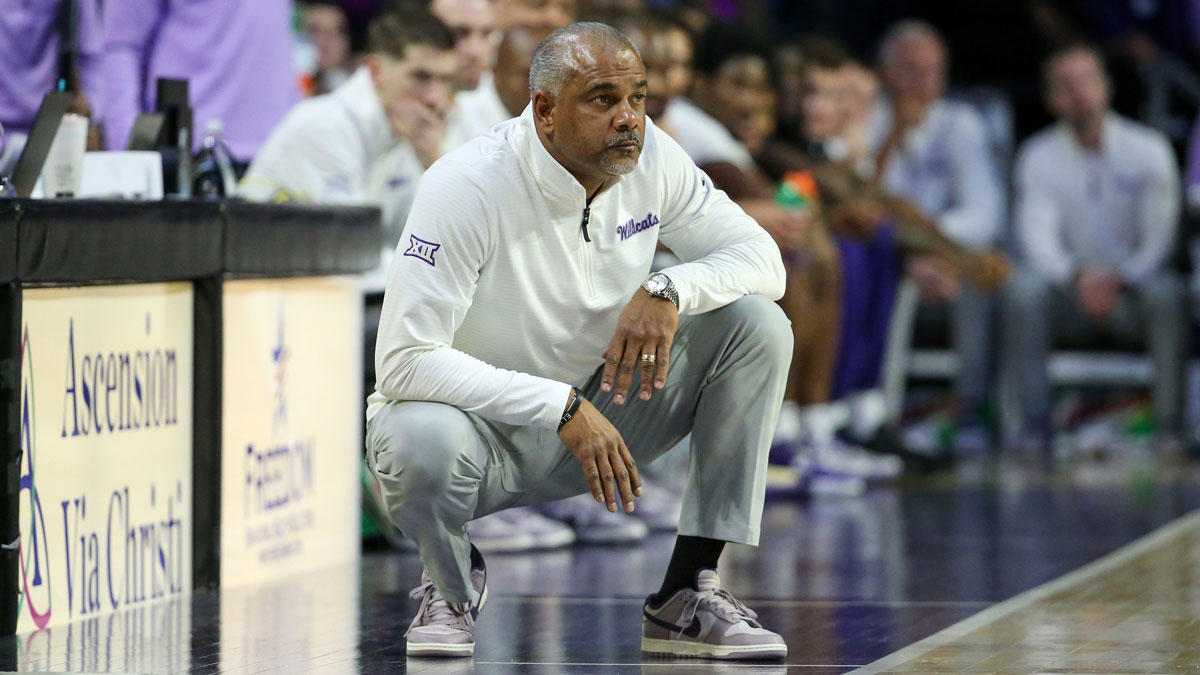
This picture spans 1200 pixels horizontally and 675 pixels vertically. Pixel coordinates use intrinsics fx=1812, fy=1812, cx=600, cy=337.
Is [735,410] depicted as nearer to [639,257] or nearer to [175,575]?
[639,257]

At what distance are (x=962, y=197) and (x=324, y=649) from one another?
6.33 meters

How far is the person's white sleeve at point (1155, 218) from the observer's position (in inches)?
339

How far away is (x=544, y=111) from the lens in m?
3.22

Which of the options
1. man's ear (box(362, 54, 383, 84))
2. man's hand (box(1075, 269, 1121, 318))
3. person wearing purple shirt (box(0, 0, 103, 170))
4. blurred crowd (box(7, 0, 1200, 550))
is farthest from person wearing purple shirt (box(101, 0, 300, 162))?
man's hand (box(1075, 269, 1121, 318))

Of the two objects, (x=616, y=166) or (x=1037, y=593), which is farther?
(x=1037, y=593)

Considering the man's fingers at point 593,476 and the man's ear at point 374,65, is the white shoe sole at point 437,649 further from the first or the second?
the man's ear at point 374,65

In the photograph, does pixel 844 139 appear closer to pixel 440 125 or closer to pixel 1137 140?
pixel 1137 140

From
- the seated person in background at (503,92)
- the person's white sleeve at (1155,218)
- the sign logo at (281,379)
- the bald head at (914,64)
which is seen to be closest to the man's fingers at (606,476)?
the sign logo at (281,379)

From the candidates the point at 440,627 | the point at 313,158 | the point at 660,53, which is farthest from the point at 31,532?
the point at 660,53

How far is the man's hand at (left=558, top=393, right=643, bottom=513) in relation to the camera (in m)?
3.03

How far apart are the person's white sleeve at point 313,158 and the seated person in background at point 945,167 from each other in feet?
13.0

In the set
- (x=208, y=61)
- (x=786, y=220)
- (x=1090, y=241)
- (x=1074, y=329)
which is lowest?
(x=1074, y=329)

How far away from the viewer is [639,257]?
338cm

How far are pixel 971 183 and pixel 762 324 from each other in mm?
6044
